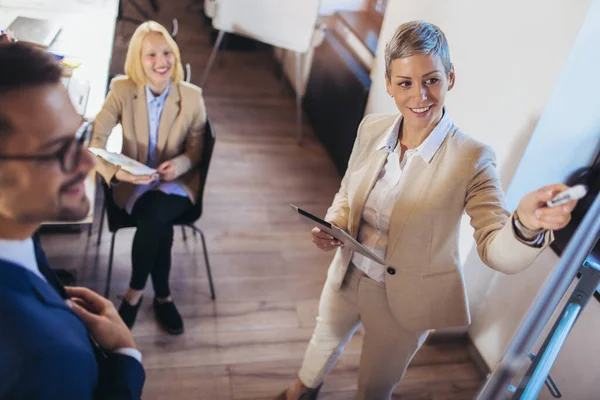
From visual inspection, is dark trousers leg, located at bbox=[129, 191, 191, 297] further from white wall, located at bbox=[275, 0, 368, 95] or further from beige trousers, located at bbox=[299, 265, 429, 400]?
white wall, located at bbox=[275, 0, 368, 95]

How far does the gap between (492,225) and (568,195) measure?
0.40 meters

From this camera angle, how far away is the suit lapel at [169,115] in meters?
2.33

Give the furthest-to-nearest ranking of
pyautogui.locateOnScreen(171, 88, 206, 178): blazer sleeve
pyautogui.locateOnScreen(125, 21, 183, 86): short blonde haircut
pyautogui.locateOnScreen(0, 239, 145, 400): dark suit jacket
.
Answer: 1. pyautogui.locateOnScreen(171, 88, 206, 178): blazer sleeve
2. pyautogui.locateOnScreen(125, 21, 183, 86): short blonde haircut
3. pyautogui.locateOnScreen(0, 239, 145, 400): dark suit jacket

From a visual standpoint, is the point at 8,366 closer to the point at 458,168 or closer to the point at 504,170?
the point at 458,168

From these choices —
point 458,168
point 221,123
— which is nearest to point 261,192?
point 221,123

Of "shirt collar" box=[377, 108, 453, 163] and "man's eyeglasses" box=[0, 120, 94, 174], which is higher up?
"man's eyeglasses" box=[0, 120, 94, 174]

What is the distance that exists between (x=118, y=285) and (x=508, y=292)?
5.89 feet

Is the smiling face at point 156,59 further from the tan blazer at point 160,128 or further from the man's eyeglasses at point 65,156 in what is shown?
the man's eyeglasses at point 65,156

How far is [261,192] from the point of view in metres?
3.52

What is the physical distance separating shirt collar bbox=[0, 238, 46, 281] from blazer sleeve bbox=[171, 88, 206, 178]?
55.7 inches

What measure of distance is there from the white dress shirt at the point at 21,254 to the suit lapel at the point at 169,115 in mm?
1438

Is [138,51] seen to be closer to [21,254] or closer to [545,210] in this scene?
[21,254]

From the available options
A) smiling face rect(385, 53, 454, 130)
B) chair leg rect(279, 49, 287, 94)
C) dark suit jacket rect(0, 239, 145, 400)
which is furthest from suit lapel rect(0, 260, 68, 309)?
chair leg rect(279, 49, 287, 94)

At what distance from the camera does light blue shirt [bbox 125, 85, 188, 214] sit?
2.31 m
